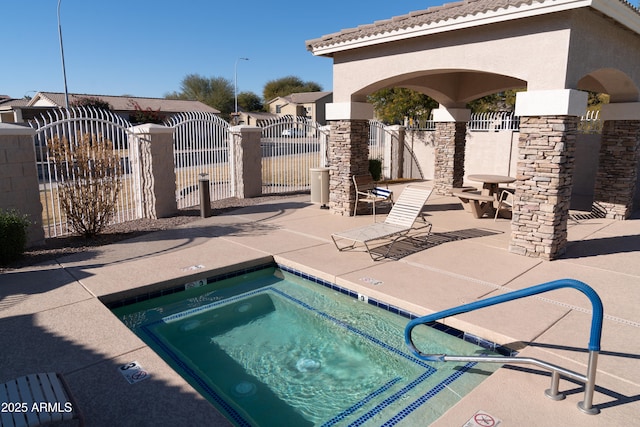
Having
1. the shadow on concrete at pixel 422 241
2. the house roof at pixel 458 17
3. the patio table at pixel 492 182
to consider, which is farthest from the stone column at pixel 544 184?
the patio table at pixel 492 182

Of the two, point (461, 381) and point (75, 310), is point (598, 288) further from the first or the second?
point (75, 310)

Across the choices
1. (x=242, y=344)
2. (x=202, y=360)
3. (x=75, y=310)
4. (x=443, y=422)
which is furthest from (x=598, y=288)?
(x=75, y=310)

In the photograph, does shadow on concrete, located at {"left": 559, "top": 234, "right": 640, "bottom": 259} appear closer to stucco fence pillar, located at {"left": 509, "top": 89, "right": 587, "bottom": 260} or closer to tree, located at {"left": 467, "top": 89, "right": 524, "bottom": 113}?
stucco fence pillar, located at {"left": 509, "top": 89, "right": 587, "bottom": 260}

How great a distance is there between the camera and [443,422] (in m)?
3.31

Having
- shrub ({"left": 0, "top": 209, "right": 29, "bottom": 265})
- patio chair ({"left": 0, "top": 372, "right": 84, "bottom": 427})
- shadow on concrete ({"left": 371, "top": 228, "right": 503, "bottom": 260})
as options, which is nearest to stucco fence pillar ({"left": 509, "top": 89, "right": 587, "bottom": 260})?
shadow on concrete ({"left": 371, "top": 228, "right": 503, "bottom": 260})

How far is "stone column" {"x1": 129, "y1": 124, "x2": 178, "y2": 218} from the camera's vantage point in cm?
1002

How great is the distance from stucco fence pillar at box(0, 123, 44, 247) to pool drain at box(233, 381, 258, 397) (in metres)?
5.51

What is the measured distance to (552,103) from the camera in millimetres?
6855

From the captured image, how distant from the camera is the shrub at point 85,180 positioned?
8.36 meters

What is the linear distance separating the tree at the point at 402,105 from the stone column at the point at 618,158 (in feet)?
35.5

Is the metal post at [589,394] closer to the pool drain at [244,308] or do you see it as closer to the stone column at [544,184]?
the pool drain at [244,308]

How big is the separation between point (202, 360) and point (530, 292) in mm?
3483

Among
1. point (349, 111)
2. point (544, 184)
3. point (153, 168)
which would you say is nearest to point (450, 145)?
point (349, 111)

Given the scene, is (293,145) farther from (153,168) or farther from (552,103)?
(552,103)
